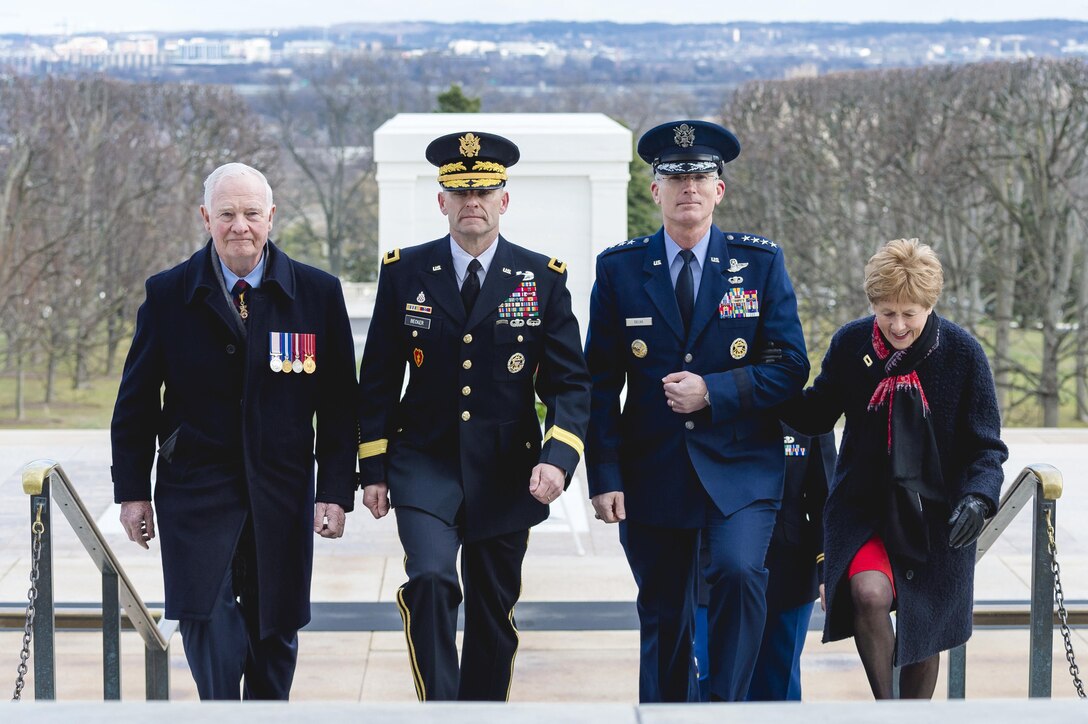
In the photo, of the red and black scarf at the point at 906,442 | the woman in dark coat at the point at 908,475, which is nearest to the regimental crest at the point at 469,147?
the woman in dark coat at the point at 908,475

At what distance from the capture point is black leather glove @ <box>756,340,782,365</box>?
14.4ft

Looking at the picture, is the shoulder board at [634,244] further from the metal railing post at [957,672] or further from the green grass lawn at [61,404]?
the green grass lawn at [61,404]

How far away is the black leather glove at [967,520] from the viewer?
3938mm

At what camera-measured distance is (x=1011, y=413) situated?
82.6 feet

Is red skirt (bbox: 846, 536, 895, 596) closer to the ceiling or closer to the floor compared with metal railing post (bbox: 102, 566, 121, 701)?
closer to the ceiling

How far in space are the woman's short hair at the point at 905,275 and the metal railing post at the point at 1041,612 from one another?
2.31 feet

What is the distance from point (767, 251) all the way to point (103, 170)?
28127 mm

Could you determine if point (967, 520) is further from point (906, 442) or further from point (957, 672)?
point (957, 672)

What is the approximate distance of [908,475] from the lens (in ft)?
13.3

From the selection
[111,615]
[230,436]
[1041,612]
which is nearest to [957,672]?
[1041,612]

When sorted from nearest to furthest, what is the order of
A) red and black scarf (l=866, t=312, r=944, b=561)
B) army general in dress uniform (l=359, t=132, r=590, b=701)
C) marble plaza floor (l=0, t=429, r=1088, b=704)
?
red and black scarf (l=866, t=312, r=944, b=561), army general in dress uniform (l=359, t=132, r=590, b=701), marble plaza floor (l=0, t=429, r=1088, b=704)

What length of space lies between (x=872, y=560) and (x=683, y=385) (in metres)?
0.69

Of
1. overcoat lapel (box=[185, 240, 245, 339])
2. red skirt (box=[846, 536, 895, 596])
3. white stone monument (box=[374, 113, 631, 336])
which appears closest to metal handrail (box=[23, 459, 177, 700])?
overcoat lapel (box=[185, 240, 245, 339])

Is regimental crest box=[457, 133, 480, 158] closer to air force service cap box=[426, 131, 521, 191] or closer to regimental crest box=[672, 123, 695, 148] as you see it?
air force service cap box=[426, 131, 521, 191]
